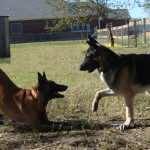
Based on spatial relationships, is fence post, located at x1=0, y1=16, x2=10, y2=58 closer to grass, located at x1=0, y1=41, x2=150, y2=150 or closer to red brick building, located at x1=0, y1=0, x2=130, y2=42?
grass, located at x1=0, y1=41, x2=150, y2=150

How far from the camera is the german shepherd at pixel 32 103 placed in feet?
14.1

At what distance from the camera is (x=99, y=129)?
14.1ft

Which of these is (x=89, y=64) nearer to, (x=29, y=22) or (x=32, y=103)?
(x=32, y=103)

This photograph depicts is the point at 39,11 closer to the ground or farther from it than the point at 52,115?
farther from it

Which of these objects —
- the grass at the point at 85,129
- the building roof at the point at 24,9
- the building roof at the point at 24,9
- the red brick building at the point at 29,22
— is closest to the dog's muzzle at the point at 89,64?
the grass at the point at 85,129

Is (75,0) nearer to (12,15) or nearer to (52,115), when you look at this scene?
(52,115)

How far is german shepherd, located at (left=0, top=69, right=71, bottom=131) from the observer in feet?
14.1

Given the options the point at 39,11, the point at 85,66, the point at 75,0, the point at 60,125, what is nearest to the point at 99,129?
the point at 60,125

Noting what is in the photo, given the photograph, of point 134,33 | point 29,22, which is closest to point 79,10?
point 134,33

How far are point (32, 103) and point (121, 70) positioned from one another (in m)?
1.72

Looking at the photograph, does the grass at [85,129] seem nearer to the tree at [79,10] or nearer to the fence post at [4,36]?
the fence post at [4,36]

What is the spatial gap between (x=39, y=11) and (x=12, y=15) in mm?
4790

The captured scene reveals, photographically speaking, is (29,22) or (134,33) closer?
(134,33)

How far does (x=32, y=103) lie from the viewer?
14.4ft
